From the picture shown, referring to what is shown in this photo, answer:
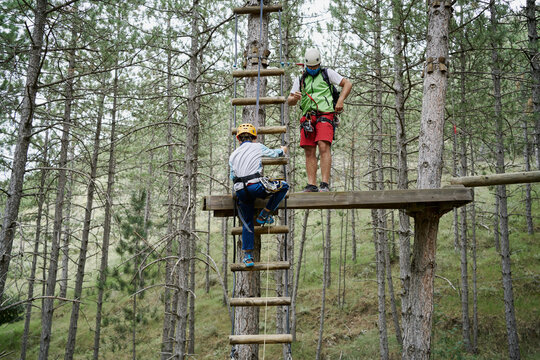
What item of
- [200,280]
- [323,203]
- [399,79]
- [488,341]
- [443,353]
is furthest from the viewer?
[200,280]

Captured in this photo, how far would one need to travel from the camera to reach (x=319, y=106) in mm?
5547

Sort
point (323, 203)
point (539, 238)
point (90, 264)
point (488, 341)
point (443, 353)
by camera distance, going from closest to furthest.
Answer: point (323, 203) < point (443, 353) < point (488, 341) < point (539, 238) < point (90, 264)

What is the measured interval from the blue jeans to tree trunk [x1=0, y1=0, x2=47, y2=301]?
406cm

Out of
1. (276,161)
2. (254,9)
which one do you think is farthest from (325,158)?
(254,9)

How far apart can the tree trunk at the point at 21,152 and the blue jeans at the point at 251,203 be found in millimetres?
4059

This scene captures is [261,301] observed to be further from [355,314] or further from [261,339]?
[355,314]

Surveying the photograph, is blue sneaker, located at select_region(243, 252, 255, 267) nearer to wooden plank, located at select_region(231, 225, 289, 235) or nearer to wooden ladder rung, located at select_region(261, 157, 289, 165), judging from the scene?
wooden plank, located at select_region(231, 225, 289, 235)

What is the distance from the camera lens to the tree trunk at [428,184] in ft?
17.4

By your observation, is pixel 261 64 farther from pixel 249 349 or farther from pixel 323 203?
pixel 249 349

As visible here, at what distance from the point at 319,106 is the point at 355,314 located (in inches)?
549

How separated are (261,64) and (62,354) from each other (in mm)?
18905

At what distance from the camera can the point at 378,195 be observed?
4.73 meters

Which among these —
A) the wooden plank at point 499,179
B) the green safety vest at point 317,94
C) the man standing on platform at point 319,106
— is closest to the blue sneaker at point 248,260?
the man standing on platform at point 319,106

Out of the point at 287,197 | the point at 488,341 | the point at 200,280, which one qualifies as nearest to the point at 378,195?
the point at 287,197
